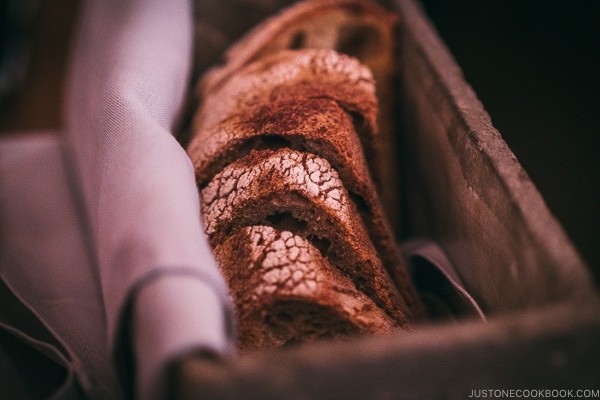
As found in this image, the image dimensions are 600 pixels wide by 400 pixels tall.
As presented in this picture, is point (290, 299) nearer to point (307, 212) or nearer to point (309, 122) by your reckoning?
point (307, 212)

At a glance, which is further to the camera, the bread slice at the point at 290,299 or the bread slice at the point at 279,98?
the bread slice at the point at 279,98

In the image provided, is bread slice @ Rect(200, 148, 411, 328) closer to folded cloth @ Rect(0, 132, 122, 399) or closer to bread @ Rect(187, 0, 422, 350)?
bread @ Rect(187, 0, 422, 350)

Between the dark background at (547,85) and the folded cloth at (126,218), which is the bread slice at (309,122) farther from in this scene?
the dark background at (547,85)

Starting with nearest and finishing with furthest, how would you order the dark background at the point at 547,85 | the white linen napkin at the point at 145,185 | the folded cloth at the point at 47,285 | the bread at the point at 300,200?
1. the white linen napkin at the point at 145,185
2. the bread at the point at 300,200
3. the folded cloth at the point at 47,285
4. the dark background at the point at 547,85

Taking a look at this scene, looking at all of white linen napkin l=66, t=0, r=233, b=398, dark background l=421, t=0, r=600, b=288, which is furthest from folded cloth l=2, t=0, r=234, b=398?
dark background l=421, t=0, r=600, b=288

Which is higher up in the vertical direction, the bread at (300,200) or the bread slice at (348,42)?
the bread slice at (348,42)

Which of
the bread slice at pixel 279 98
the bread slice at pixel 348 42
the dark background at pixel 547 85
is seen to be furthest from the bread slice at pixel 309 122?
the dark background at pixel 547 85
